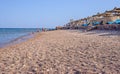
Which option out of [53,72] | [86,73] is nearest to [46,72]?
[53,72]

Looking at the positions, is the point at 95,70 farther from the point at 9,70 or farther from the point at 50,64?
the point at 9,70

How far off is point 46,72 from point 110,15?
76.7 feet

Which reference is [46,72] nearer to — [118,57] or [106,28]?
[118,57]

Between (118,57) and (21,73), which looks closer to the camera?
(21,73)

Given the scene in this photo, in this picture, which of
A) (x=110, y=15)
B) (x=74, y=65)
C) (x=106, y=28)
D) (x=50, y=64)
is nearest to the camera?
(x=74, y=65)

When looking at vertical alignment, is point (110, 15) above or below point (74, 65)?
above

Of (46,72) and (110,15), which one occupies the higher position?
(110,15)

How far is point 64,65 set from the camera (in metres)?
4.85

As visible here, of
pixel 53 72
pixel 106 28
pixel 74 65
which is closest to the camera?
pixel 53 72

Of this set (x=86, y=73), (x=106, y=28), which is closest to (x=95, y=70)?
(x=86, y=73)

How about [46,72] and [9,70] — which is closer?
[46,72]

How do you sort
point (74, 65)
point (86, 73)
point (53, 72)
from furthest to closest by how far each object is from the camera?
point (74, 65) < point (53, 72) < point (86, 73)

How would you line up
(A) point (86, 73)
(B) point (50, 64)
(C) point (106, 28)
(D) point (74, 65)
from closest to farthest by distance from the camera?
(A) point (86, 73), (D) point (74, 65), (B) point (50, 64), (C) point (106, 28)

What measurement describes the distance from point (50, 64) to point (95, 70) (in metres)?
1.38
